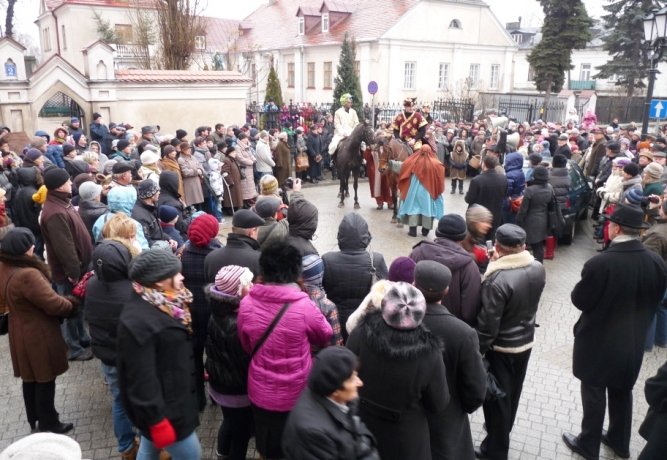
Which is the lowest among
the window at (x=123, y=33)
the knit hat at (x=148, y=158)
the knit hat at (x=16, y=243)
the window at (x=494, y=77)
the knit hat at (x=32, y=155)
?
the knit hat at (x=16, y=243)

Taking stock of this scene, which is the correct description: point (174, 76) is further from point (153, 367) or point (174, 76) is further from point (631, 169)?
point (153, 367)

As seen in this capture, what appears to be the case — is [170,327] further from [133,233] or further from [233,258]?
[133,233]

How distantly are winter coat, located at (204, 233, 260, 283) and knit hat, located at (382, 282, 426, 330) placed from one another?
1650mm

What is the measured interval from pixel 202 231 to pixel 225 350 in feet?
4.14

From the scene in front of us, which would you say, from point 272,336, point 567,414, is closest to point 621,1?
point 567,414

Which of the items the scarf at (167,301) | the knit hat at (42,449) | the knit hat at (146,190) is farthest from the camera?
the knit hat at (146,190)

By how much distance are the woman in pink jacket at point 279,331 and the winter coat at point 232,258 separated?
33.2 inches

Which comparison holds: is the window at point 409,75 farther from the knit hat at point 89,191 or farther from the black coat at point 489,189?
the knit hat at point 89,191

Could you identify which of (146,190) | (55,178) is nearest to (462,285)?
(146,190)

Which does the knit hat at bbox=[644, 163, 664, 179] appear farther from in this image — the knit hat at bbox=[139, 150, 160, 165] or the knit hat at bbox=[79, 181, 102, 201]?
the knit hat at bbox=[79, 181, 102, 201]

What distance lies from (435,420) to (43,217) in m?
4.51

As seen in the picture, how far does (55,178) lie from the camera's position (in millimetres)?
5703

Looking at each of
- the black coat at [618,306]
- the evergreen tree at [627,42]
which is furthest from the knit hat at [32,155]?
the evergreen tree at [627,42]

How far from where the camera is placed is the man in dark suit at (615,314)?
4.25 metres
